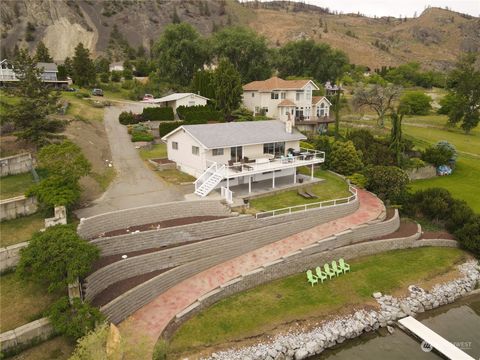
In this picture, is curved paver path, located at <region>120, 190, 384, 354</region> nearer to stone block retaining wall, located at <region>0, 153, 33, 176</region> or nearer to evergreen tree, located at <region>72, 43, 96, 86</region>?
stone block retaining wall, located at <region>0, 153, 33, 176</region>

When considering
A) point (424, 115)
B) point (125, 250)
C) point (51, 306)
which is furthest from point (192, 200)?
point (424, 115)

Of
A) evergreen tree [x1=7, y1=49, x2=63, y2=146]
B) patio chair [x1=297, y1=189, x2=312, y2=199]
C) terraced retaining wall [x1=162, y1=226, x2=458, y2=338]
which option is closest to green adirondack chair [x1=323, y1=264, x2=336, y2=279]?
terraced retaining wall [x1=162, y1=226, x2=458, y2=338]

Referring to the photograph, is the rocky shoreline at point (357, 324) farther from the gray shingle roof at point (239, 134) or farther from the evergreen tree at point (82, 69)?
the evergreen tree at point (82, 69)

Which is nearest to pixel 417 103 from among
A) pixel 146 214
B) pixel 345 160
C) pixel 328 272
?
pixel 345 160

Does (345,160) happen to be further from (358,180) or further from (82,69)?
(82,69)

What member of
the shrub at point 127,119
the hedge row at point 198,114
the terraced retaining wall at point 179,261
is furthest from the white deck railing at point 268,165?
the shrub at point 127,119

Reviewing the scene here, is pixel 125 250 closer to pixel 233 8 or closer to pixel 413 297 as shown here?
pixel 413 297
